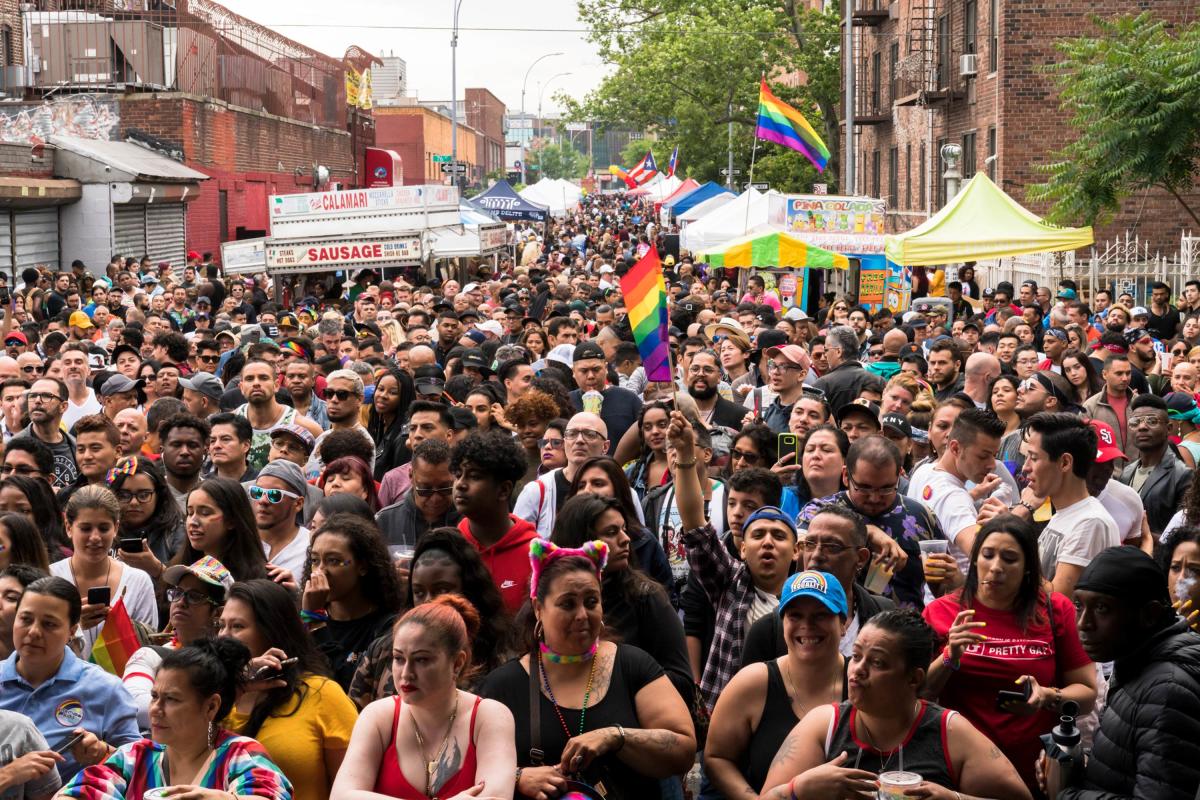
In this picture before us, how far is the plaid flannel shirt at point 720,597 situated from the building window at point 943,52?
29.0m

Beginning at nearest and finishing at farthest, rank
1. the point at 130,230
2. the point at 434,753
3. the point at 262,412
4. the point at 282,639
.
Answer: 1. the point at 434,753
2. the point at 282,639
3. the point at 262,412
4. the point at 130,230

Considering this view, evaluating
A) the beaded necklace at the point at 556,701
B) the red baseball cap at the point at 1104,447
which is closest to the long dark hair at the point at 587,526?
the beaded necklace at the point at 556,701

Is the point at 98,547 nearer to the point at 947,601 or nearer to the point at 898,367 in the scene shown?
the point at 947,601

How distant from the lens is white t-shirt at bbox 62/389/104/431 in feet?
37.2

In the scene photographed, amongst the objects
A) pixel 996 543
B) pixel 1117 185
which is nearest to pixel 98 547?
pixel 996 543

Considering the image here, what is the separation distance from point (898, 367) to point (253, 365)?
5.95 m

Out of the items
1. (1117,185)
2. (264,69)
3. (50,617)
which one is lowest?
(50,617)

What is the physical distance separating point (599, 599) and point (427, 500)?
2672mm

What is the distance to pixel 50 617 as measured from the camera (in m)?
5.41

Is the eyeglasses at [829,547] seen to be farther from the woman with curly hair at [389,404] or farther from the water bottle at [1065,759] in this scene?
the woman with curly hair at [389,404]

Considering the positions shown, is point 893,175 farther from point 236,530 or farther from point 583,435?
point 236,530

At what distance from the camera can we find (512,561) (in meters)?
6.64

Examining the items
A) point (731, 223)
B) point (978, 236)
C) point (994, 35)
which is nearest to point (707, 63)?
point (994, 35)

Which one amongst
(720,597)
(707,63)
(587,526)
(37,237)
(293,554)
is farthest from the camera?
(707,63)
